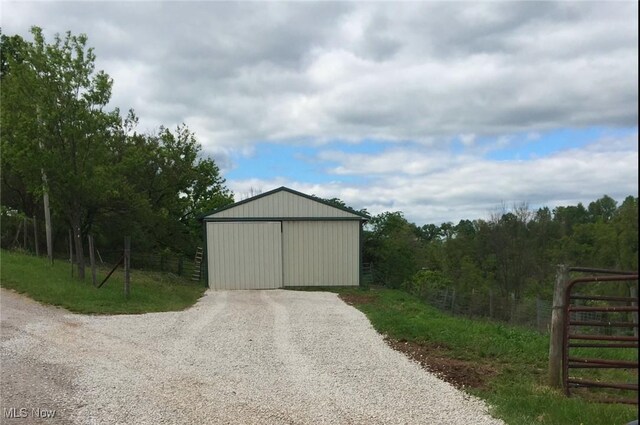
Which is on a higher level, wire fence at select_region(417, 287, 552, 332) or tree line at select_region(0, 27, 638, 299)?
tree line at select_region(0, 27, 638, 299)

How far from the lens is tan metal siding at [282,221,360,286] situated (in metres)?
→ 23.2

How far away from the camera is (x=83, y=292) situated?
14195 mm

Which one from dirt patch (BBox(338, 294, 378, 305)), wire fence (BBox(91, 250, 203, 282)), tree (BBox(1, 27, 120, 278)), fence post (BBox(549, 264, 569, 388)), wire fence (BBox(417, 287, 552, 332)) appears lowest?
wire fence (BBox(417, 287, 552, 332))

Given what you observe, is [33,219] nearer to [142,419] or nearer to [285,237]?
[285,237]

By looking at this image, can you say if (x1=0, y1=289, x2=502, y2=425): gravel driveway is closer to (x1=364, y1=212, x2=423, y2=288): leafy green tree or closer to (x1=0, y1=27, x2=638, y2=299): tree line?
(x1=0, y1=27, x2=638, y2=299): tree line

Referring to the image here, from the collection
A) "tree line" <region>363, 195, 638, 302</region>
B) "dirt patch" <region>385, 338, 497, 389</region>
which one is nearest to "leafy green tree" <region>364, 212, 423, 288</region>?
"tree line" <region>363, 195, 638, 302</region>

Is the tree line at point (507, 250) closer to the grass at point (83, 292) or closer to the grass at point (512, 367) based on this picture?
the grass at point (83, 292)

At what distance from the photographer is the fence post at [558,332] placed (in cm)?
646

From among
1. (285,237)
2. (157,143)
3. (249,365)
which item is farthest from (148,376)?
(157,143)

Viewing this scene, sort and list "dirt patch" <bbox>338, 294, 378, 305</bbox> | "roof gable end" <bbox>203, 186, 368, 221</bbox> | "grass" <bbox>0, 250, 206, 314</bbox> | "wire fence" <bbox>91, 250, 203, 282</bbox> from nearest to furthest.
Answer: "grass" <bbox>0, 250, 206, 314</bbox>, "dirt patch" <bbox>338, 294, 378, 305</bbox>, "roof gable end" <bbox>203, 186, 368, 221</bbox>, "wire fence" <bbox>91, 250, 203, 282</bbox>

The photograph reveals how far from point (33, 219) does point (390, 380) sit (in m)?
25.4

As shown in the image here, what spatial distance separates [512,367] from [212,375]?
13.3 feet

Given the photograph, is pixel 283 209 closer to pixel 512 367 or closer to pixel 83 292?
pixel 83 292

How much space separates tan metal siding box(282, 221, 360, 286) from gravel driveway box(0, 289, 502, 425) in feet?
37.6
